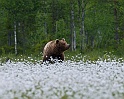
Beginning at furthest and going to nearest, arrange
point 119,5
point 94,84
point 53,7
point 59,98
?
point 53,7 < point 119,5 < point 94,84 < point 59,98

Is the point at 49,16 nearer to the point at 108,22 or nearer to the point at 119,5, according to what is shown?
the point at 108,22

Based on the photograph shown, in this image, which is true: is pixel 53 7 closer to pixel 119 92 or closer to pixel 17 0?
pixel 17 0

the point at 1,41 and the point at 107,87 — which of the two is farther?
the point at 1,41

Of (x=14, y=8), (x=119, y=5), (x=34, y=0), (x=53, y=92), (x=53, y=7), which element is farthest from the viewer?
(x=53, y=7)

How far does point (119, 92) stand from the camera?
25.1ft

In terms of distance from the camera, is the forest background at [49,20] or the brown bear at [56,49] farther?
the forest background at [49,20]

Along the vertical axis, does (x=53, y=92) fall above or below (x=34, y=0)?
below

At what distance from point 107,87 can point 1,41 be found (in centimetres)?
5108

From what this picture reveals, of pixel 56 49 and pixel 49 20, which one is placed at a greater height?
pixel 49 20

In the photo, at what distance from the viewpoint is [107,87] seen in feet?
27.5

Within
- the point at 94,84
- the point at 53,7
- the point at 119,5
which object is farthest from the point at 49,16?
the point at 94,84

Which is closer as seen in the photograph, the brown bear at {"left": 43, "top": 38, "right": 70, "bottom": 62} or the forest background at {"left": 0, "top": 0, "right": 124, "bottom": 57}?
the brown bear at {"left": 43, "top": 38, "right": 70, "bottom": 62}

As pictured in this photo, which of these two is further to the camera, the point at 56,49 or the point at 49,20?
the point at 49,20

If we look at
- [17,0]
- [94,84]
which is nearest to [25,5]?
[17,0]
